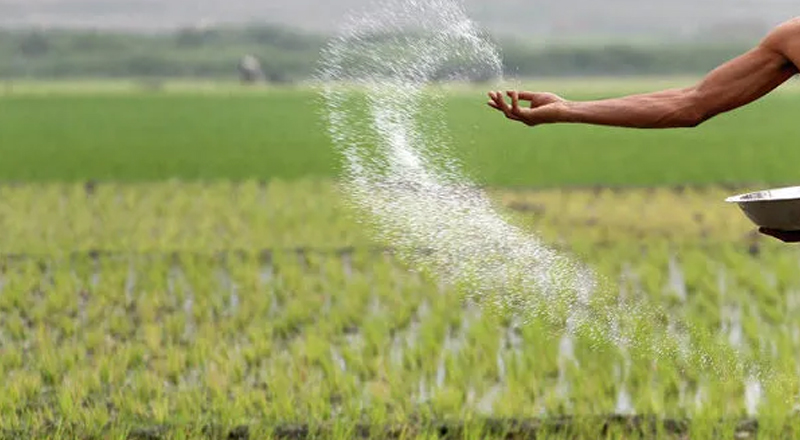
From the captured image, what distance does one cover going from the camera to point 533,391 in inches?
181

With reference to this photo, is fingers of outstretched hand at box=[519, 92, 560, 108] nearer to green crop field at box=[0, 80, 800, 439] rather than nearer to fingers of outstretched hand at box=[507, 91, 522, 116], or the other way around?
fingers of outstretched hand at box=[507, 91, 522, 116]

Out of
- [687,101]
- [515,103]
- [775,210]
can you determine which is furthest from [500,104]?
[775,210]

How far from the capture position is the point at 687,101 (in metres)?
2.43

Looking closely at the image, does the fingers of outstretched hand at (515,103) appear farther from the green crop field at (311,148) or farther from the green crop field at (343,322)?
the green crop field at (311,148)

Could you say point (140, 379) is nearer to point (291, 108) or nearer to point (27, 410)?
point (27, 410)

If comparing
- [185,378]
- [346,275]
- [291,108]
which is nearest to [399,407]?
[185,378]

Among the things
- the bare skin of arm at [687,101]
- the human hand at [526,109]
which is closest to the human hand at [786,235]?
the bare skin of arm at [687,101]

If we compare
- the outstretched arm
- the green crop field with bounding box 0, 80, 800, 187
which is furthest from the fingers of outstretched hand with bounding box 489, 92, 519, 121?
the green crop field with bounding box 0, 80, 800, 187

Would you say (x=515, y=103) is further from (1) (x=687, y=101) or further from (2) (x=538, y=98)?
(1) (x=687, y=101)

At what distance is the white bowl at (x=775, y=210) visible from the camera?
241 cm

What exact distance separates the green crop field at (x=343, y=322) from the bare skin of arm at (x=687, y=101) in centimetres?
171

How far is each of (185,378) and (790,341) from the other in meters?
2.11

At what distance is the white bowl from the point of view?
2.41 m

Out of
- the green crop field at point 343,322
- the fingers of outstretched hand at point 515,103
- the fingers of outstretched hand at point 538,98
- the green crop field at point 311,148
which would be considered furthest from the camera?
the green crop field at point 311,148
